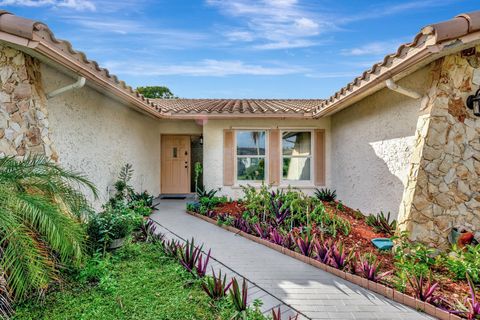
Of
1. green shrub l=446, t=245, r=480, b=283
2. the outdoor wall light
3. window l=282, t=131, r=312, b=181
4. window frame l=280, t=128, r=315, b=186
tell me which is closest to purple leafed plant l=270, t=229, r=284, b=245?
green shrub l=446, t=245, r=480, b=283

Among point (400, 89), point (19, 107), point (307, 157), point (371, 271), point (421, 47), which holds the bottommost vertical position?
point (371, 271)

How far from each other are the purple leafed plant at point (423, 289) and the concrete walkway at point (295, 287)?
8.7 inches

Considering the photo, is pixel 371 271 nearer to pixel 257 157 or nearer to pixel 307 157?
pixel 307 157

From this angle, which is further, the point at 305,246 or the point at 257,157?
the point at 257,157

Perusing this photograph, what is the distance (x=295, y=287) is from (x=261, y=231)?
2282mm

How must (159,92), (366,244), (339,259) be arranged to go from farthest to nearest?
(159,92)
(366,244)
(339,259)

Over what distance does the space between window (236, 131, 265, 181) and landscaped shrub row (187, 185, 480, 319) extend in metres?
1.87

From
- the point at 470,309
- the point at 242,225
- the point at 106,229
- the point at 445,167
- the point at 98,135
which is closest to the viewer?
the point at 470,309

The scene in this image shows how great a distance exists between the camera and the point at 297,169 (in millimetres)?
10375

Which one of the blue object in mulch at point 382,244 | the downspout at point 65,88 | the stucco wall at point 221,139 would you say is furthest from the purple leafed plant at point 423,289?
the downspout at point 65,88

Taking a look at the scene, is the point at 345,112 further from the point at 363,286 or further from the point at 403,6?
the point at 363,286

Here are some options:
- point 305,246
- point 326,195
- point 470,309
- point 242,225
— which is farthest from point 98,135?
point 470,309

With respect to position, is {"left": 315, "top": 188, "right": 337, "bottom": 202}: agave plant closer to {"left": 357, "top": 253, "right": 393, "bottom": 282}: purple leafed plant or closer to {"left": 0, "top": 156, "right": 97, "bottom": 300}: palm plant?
{"left": 357, "top": 253, "right": 393, "bottom": 282}: purple leafed plant

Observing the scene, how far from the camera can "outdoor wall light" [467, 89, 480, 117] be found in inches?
179
